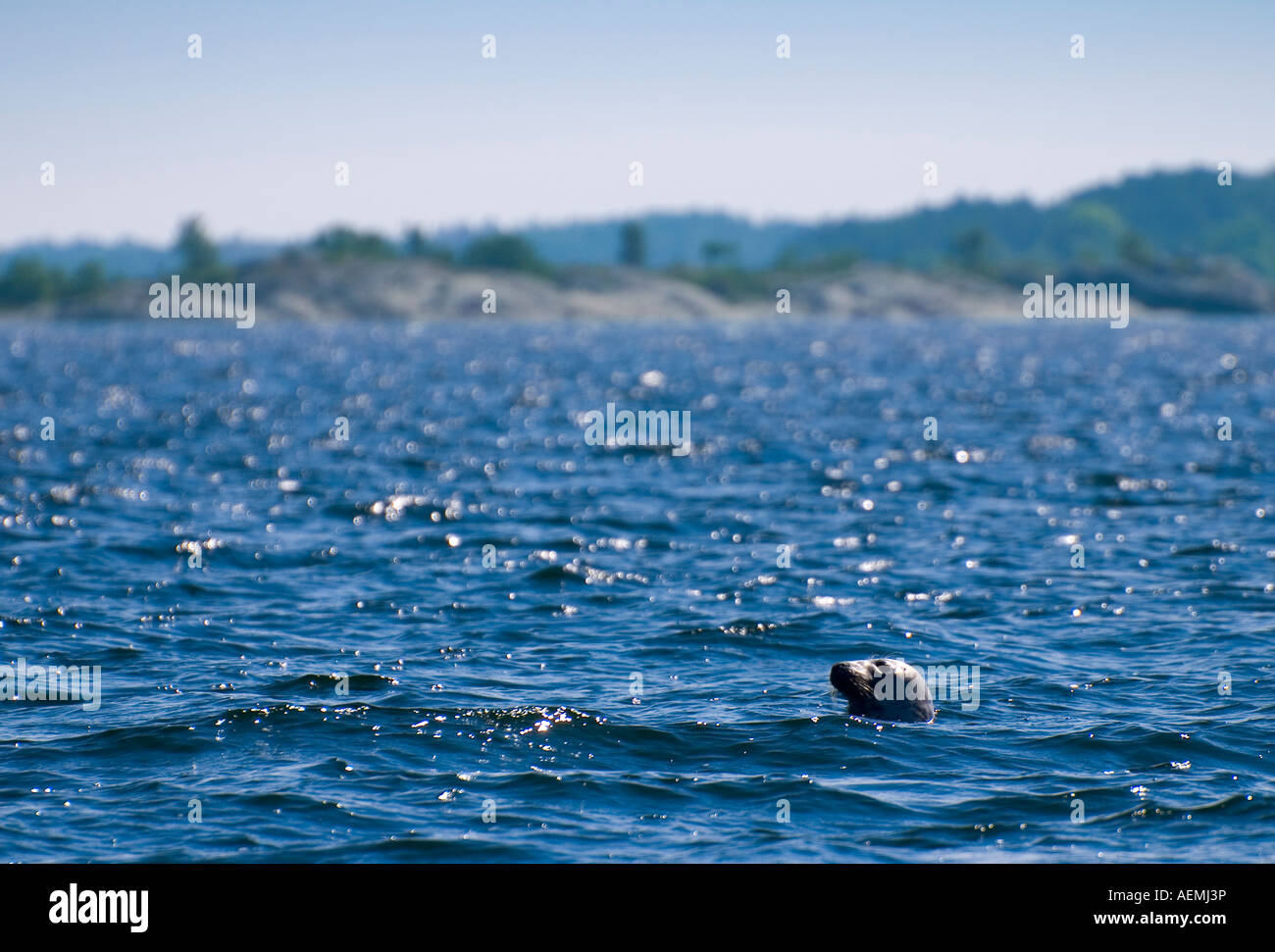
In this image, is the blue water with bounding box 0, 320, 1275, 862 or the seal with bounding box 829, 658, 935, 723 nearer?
the blue water with bounding box 0, 320, 1275, 862

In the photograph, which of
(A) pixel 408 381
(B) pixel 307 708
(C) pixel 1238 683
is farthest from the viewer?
(A) pixel 408 381

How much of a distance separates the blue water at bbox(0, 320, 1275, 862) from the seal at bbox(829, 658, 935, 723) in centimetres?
31

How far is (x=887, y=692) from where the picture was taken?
56.0 ft

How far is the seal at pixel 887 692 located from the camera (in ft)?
56.0

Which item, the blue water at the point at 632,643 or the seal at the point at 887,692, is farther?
the seal at the point at 887,692

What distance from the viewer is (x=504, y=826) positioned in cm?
1366

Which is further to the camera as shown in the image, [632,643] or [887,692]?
[632,643]

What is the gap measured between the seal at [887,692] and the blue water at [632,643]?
31 centimetres

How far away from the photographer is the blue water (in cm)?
1387

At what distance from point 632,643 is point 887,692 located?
4981mm

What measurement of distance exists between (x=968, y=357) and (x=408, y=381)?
51.3 metres

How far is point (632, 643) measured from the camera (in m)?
21.0
